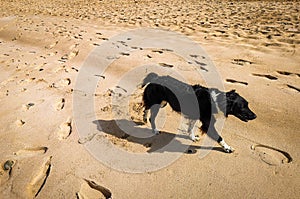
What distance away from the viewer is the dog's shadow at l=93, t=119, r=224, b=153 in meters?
3.40

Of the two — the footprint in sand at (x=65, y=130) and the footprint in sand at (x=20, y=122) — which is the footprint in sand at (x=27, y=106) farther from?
the footprint in sand at (x=65, y=130)

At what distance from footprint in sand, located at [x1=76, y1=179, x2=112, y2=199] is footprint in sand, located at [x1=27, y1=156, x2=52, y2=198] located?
0.55 m

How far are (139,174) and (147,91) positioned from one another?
133cm

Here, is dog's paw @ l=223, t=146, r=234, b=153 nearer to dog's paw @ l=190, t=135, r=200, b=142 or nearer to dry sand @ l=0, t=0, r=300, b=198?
dry sand @ l=0, t=0, r=300, b=198

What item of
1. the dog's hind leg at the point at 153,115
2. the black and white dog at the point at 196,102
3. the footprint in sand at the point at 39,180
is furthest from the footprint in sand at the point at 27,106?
the dog's hind leg at the point at 153,115

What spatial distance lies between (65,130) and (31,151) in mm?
617

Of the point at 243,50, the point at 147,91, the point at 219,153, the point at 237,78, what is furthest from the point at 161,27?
the point at 219,153

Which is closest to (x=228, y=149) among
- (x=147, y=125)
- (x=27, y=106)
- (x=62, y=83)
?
(x=147, y=125)

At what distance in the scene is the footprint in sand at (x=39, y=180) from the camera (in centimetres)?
286

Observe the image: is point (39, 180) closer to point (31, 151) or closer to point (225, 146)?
point (31, 151)

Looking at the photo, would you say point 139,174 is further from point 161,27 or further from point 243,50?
point 161,27

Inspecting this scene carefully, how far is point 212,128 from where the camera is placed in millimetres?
3400

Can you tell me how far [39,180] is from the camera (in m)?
3.01

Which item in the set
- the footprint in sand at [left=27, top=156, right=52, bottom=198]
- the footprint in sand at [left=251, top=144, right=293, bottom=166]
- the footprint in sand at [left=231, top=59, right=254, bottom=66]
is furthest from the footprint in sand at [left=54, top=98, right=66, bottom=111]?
the footprint in sand at [left=231, top=59, right=254, bottom=66]
